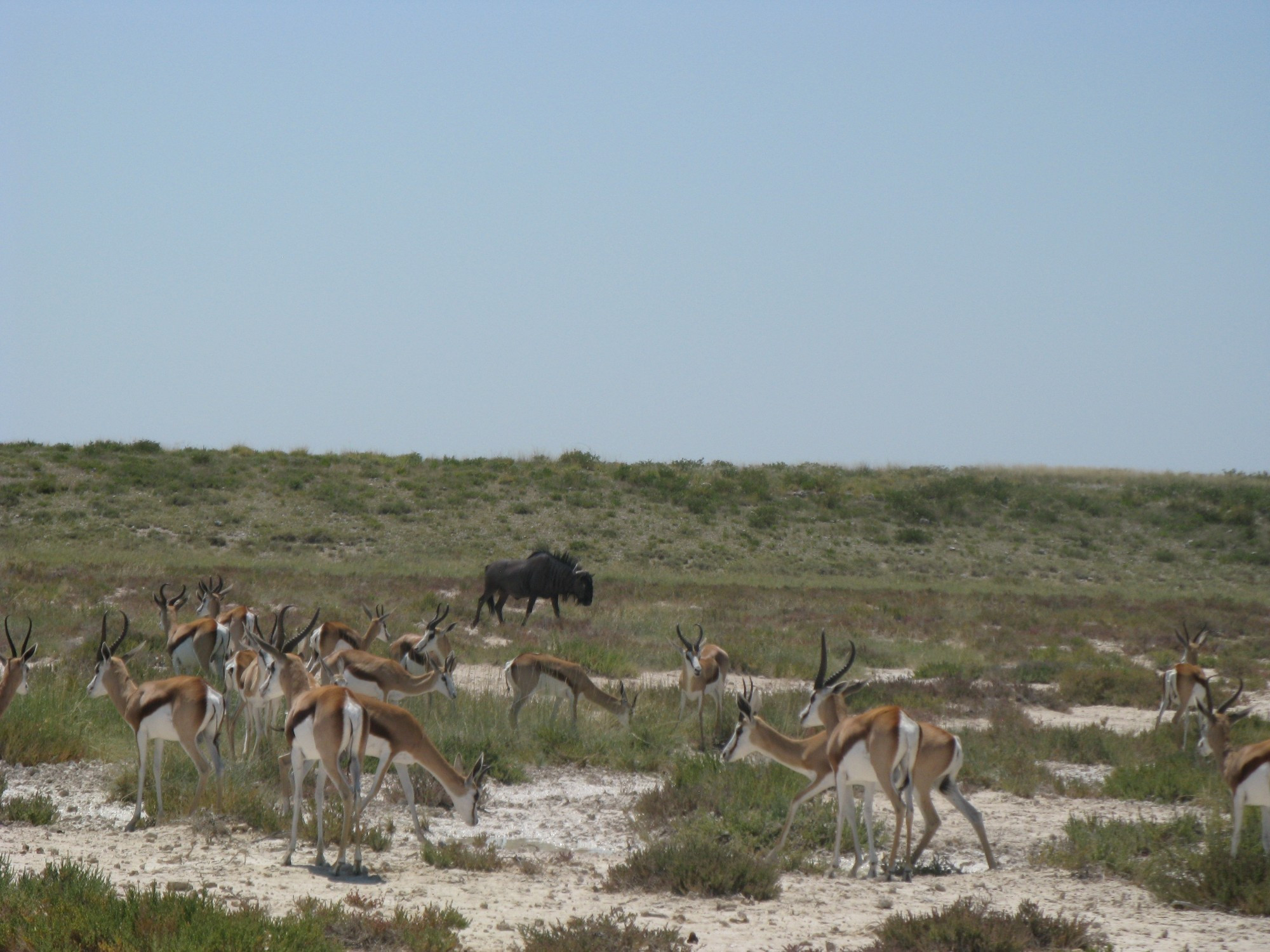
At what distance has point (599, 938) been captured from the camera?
21.9 ft

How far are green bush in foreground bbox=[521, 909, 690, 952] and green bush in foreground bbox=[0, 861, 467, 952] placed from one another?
0.52 m

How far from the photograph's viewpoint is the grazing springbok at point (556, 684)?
13.5 meters

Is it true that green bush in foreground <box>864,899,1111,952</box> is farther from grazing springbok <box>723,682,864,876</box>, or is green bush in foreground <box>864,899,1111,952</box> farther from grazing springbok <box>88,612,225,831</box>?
grazing springbok <box>88,612,225,831</box>

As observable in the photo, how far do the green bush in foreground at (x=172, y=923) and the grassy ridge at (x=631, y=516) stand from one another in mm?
29772

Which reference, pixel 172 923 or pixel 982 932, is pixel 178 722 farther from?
pixel 982 932

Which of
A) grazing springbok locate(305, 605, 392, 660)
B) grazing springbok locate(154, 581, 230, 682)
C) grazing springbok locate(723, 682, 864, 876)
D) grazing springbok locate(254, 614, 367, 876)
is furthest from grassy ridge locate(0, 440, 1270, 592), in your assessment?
grazing springbok locate(254, 614, 367, 876)

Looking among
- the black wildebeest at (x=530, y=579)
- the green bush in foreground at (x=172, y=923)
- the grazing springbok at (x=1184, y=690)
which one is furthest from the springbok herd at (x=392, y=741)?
the black wildebeest at (x=530, y=579)

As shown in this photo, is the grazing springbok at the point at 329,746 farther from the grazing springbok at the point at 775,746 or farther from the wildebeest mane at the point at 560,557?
the wildebeest mane at the point at 560,557

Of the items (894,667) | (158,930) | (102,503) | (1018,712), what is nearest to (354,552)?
(102,503)

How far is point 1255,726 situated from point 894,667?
279 inches

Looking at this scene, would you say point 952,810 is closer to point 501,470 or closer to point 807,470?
point 501,470

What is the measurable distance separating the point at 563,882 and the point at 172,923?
298 cm

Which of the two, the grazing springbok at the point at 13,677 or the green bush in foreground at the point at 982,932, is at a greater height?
the grazing springbok at the point at 13,677

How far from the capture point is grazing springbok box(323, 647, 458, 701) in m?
12.0
